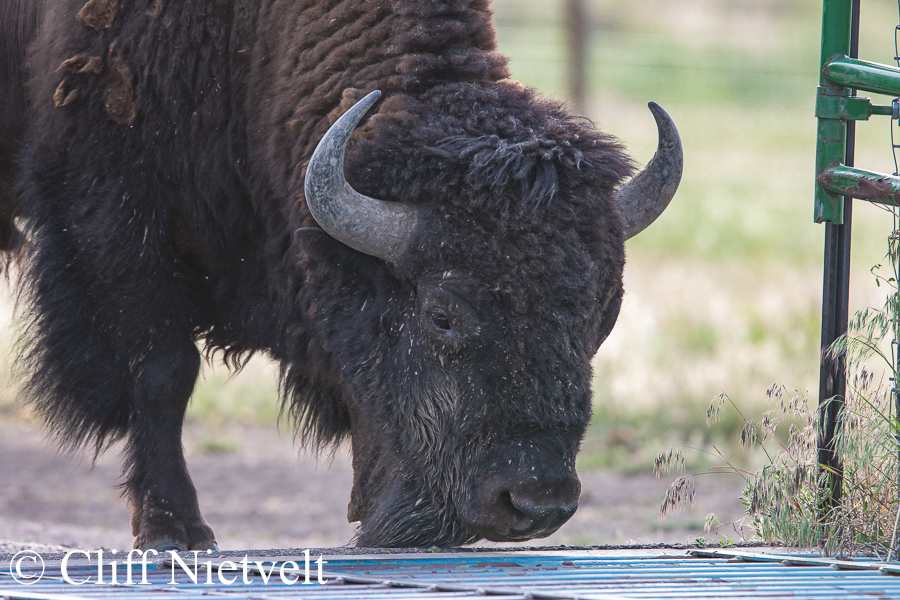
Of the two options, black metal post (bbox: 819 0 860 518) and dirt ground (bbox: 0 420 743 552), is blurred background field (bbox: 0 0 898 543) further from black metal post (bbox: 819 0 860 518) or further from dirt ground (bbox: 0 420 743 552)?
black metal post (bbox: 819 0 860 518)

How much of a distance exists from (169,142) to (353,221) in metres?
1.21

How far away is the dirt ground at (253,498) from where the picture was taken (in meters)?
7.46

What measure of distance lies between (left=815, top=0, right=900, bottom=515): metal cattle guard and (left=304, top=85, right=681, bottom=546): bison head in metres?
0.63

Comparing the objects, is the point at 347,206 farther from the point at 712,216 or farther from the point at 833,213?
the point at 712,216

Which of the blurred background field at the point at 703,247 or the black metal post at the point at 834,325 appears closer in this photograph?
the black metal post at the point at 834,325

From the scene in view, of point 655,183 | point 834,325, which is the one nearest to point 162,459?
point 655,183

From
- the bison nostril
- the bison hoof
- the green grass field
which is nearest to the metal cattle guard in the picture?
the green grass field

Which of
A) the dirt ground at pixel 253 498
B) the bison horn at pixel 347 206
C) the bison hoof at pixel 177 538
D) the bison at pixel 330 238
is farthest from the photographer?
the dirt ground at pixel 253 498

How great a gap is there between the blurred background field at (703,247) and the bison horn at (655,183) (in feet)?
8.27

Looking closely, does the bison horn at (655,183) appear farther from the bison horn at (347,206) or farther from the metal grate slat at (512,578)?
the metal grate slat at (512,578)

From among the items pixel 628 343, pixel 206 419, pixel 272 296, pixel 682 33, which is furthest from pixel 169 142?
pixel 682 33

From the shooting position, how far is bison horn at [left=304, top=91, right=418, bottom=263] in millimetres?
3707

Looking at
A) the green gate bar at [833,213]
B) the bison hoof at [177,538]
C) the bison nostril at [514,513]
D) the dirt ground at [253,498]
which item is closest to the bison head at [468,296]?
the bison nostril at [514,513]

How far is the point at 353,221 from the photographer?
372 centimetres
